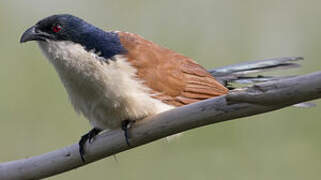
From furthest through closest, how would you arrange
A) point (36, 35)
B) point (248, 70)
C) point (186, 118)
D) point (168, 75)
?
point (248, 70) → point (168, 75) → point (36, 35) → point (186, 118)

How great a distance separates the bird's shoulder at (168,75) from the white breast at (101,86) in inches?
3.8

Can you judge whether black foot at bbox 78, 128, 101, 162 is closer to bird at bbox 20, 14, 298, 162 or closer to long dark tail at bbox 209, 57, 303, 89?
bird at bbox 20, 14, 298, 162

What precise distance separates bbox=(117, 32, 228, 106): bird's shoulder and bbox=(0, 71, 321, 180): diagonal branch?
1.21 feet

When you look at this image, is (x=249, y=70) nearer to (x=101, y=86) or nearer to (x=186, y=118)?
(x=101, y=86)

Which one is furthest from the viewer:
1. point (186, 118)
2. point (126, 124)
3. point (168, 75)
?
→ point (168, 75)

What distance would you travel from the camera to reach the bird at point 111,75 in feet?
8.37

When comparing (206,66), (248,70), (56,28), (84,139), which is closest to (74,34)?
(56,28)

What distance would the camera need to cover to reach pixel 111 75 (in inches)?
101

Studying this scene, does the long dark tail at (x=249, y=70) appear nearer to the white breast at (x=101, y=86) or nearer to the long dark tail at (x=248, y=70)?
the long dark tail at (x=248, y=70)

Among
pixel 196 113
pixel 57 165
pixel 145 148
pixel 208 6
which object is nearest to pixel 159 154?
pixel 145 148

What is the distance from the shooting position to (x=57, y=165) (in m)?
2.23

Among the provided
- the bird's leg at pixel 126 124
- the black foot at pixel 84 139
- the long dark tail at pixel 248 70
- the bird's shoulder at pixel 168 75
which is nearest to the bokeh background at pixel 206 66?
the long dark tail at pixel 248 70

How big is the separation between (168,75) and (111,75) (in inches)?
14.2

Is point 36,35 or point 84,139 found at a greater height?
point 36,35
